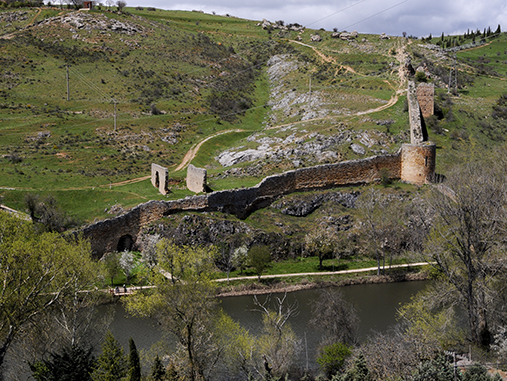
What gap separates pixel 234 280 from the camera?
36844 millimetres

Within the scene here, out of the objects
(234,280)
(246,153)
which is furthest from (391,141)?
(234,280)

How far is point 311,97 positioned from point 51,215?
34742mm

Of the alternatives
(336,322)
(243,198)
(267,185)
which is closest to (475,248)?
(336,322)

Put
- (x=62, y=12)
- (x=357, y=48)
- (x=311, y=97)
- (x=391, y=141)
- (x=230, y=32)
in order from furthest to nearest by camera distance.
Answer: (x=230, y=32) < (x=62, y=12) < (x=357, y=48) < (x=311, y=97) < (x=391, y=141)

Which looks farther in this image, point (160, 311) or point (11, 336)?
point (160, 311)

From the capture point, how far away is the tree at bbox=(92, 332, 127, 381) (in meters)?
20.7

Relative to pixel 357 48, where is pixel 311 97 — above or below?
below

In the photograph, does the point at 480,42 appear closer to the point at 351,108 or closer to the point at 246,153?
the point at 351,108

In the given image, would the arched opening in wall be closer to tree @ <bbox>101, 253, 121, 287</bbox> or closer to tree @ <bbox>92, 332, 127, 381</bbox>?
tree @ <bbox>101, 253, 121, 287</bbox>

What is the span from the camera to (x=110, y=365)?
20969 millimetres

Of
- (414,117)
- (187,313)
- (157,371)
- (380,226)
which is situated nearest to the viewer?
(157,371)

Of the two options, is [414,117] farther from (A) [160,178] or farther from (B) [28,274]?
(B) [28,274]

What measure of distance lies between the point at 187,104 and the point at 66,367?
163ft

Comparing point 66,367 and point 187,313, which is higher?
point 187,313
